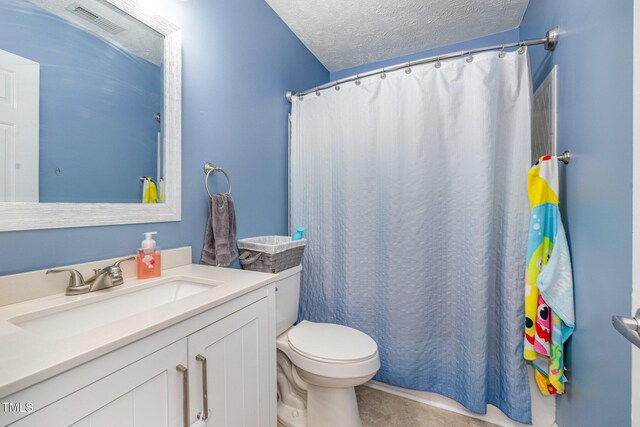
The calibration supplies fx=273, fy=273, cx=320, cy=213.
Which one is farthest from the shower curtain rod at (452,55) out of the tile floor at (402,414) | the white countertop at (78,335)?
the tile floor at (402,414)

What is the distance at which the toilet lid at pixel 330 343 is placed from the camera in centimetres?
121

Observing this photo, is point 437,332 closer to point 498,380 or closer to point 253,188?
point 498,380

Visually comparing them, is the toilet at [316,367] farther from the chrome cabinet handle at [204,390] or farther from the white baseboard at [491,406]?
the chrome cabinet handle at [204,390]

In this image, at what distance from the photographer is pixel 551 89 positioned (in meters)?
1.27

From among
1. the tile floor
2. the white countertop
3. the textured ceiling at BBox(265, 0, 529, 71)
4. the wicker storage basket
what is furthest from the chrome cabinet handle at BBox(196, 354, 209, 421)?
the textured ceiling at BBox(265, 0, 529, 71)

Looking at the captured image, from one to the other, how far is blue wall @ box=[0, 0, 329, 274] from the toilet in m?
0.52

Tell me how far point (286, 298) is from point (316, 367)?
380mm

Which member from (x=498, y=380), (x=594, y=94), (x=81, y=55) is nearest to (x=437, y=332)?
(x=498, y=380)

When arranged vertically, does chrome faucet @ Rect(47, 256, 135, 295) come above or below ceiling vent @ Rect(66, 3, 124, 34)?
below

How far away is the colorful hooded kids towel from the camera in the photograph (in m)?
1.08

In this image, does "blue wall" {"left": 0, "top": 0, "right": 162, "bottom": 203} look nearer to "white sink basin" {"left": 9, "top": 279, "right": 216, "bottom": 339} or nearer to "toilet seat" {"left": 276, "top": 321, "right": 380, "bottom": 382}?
"white sink basin" {"left": 9, "top": 279, "right": 216, "bottom": 339}

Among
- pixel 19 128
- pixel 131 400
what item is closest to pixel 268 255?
pixel 131 400

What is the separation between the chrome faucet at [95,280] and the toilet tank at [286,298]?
66 cm

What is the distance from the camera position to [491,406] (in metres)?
1.44
